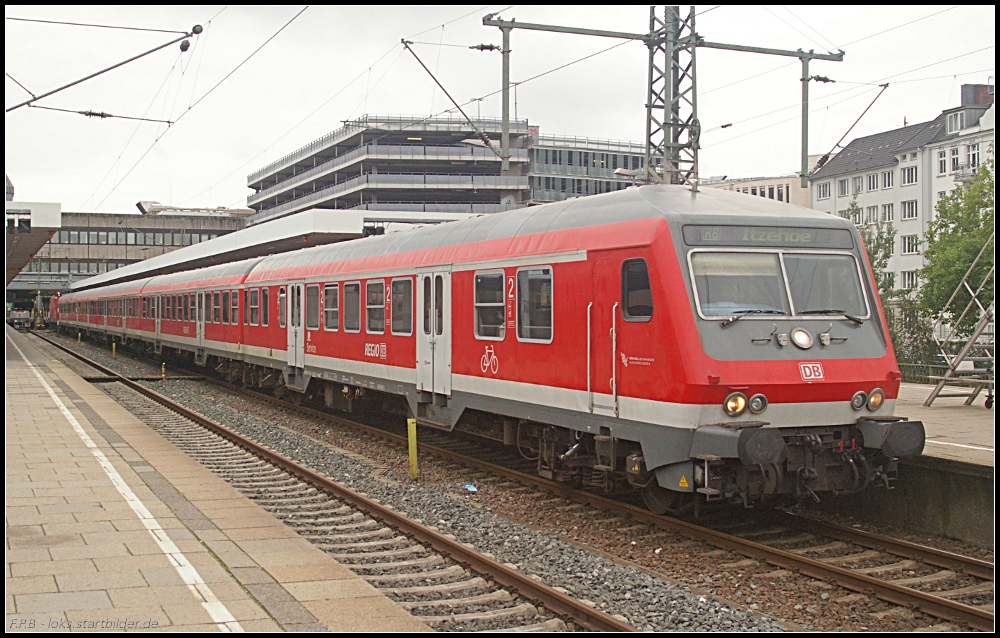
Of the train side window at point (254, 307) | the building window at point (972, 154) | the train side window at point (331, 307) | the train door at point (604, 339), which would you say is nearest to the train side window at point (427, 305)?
the train side window at point (331, 307)

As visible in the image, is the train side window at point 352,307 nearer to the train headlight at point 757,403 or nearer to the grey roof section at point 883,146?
the train headlight at point 757,403

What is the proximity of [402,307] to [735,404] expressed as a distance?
7370mm

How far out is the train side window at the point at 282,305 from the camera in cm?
2069

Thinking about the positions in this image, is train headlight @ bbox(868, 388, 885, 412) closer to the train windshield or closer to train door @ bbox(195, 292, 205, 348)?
the train windshield

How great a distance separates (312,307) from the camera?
19.1 m

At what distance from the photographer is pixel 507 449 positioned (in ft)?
48.8

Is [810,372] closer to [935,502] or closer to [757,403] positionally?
[757,403]

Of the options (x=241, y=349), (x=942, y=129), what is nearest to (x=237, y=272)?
(x=241, y=349)

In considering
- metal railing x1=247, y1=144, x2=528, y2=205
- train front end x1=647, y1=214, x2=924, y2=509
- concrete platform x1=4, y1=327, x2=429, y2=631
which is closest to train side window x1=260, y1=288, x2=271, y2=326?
concrete platform x1=4, y1=327, x2=429, y2=631

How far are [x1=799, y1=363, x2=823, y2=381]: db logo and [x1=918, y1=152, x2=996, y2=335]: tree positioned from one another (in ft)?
87.3

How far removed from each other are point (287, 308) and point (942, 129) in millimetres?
57570

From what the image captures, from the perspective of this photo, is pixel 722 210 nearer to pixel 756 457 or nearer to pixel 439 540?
pixel 756 457

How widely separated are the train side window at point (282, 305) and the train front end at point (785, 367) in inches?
524

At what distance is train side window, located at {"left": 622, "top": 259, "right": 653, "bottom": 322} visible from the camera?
29.7 ft
